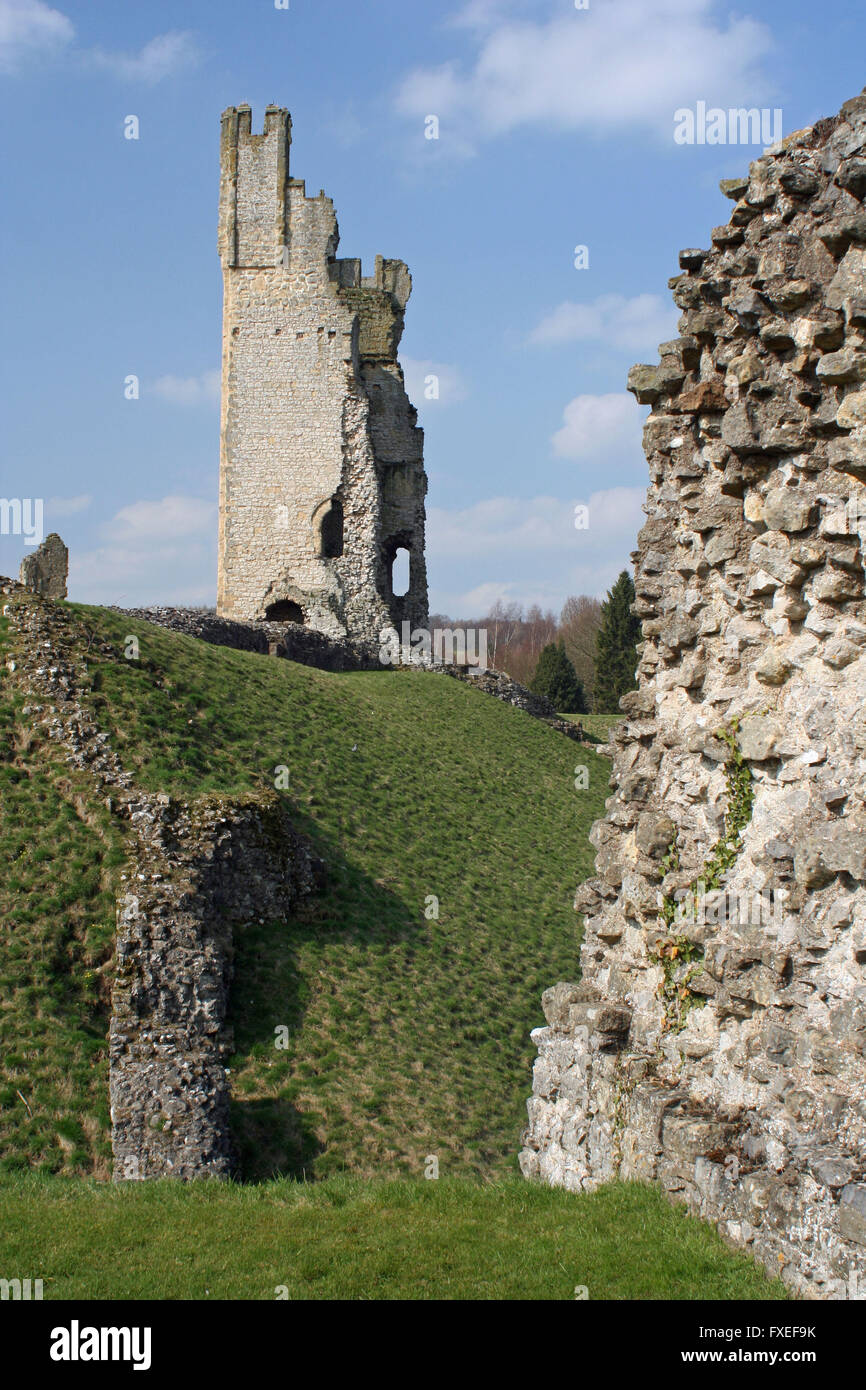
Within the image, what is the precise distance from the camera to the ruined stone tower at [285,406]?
31.3 metres

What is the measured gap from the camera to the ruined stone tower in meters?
31.3

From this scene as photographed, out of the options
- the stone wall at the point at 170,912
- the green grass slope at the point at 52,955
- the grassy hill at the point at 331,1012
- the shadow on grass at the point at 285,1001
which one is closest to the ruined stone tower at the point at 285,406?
the grassy hill at the point at 331,1012

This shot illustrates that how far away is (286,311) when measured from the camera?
104 feet

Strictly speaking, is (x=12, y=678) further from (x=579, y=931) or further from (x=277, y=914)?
(x=579, y=931)

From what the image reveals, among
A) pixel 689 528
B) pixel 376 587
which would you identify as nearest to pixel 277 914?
pixel 689 528

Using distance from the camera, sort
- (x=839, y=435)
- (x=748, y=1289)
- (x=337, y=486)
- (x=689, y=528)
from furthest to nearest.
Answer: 1. (x=337, y=486)
2. (x=689, y=528)
3. (x=839, y=435)
4. (x=748, y=1289)

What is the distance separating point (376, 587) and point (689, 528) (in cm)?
2519

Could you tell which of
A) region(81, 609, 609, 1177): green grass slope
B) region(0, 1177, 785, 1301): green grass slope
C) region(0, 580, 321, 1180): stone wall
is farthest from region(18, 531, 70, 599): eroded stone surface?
region(0, 1177, 785, 1301): green grass slope

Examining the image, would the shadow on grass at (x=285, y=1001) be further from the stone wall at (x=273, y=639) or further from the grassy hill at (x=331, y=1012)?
the stone wall at (x=273, y=639)

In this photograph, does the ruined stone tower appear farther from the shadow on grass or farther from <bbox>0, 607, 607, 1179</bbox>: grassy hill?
the shadow on grass

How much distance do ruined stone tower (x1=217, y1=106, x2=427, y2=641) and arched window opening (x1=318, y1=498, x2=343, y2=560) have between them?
11 centimetres

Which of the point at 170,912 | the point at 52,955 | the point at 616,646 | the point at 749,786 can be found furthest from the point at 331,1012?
the point at 616,646

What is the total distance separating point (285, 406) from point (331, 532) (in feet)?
12.3

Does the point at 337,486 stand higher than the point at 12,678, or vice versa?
→ the point at 337,486
